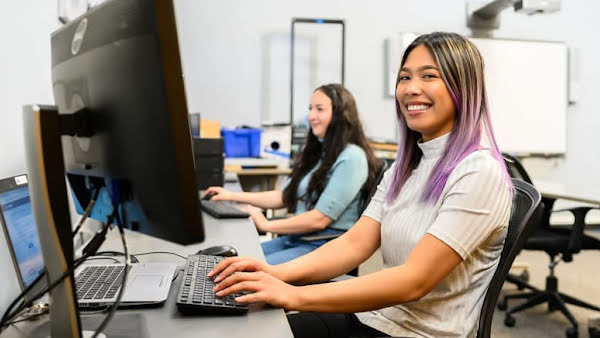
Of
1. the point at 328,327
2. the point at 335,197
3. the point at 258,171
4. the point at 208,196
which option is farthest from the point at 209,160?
the point at 328,327

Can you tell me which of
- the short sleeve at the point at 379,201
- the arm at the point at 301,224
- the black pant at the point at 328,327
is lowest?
the black pant at the point at 328,327

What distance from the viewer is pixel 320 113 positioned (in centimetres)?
219

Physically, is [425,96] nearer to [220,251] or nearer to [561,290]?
[220,251]

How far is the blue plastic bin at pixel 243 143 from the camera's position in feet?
13.0

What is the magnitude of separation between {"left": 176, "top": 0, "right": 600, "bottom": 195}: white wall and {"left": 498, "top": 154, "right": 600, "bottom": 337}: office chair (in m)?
2.26

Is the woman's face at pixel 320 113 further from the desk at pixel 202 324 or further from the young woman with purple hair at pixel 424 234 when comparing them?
the desk at pixel 202 324

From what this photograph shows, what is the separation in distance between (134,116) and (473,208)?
68cm

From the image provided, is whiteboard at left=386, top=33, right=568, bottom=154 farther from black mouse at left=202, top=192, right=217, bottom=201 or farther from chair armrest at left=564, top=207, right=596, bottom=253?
black mouse at left=202, top=192, right=217, bottom=201

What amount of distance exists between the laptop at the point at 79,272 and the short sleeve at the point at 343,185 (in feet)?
3.09

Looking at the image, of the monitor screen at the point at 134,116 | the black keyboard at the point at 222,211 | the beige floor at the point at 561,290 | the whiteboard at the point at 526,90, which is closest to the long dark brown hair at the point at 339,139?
the black keyboard at the point at 222,211

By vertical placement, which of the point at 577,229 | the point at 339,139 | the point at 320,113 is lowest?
the point at 577,229

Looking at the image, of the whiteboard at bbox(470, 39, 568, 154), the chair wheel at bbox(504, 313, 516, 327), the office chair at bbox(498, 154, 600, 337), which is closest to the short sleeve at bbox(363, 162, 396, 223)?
the office chair at bbox(498, 154, 600, 337)

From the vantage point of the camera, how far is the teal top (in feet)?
6.50

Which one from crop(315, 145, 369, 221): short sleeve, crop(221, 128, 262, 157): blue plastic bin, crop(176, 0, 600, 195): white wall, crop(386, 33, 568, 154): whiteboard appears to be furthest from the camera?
crop(386, 33, 568, 154): whiteboard
